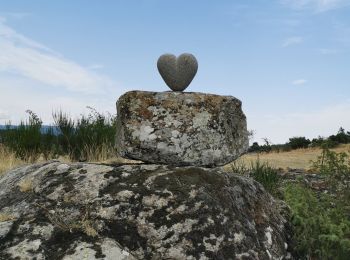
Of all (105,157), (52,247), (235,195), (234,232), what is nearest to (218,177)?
(235,195)

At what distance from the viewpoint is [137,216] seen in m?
5.27

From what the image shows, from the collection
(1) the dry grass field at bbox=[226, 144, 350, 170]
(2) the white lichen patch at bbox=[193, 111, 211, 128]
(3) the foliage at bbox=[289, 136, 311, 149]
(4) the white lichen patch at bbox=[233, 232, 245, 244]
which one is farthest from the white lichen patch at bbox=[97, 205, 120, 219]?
(3) the foliage at bbox=[289, 136, 311, 149]

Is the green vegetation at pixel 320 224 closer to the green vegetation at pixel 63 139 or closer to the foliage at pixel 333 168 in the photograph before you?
the foliage at pixel 333 168

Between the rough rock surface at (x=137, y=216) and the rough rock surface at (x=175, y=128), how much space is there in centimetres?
32

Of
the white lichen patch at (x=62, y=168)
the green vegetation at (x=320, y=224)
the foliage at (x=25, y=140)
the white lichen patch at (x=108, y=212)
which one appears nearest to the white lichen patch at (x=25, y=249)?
the white lichen patch at (x=108, y=212)

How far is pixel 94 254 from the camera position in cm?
470

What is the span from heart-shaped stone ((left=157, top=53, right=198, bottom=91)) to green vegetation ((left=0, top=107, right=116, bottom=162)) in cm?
801

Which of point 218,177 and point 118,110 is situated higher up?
point 118,110

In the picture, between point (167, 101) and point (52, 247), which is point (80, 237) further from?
point (167, 101)

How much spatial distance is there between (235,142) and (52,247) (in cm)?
287

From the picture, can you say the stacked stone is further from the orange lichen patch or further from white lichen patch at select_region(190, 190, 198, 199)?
white lichen patch at select_region(190, 190, 198, 199)

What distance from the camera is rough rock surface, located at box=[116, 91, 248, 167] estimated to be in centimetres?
632

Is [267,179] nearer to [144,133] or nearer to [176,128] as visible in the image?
[176,128]

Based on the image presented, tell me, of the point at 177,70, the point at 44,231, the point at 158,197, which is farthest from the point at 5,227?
the point at 177,70
